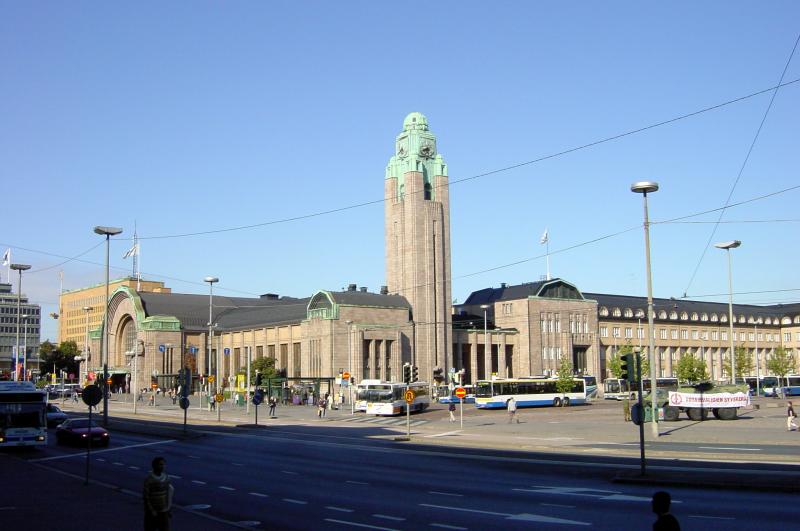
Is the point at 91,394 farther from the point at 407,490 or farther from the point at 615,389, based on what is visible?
the point at 615,389

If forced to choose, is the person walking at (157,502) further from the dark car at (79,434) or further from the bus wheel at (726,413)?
the bus wheel at (726,413)

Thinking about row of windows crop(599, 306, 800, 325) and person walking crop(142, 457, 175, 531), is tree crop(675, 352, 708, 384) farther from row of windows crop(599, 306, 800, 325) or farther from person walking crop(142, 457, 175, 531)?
person walking crop(142, 457, 175, 531)

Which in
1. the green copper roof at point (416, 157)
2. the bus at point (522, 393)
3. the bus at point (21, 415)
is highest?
the green copper roof at point (416, 157)

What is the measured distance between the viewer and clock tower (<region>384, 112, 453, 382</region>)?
108938mm

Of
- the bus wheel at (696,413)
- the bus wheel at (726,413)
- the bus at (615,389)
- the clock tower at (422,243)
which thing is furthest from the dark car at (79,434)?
the bus at (615,389)

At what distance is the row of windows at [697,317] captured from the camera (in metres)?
135

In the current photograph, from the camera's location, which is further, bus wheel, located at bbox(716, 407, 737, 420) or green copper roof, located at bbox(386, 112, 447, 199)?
green copper roof, located at bbox(386, 112, 447, 199)

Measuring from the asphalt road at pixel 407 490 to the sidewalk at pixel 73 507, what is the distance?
3.19 ft

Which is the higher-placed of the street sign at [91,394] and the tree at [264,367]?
the street sign at [91,394]

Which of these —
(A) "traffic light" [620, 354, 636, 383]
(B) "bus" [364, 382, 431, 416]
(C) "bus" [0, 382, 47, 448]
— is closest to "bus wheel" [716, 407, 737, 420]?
(B) "bus" [364, 382, 431, 416]

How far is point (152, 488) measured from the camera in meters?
13.2

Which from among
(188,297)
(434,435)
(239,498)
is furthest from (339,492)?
(188,297)

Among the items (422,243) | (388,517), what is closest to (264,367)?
(422,243)

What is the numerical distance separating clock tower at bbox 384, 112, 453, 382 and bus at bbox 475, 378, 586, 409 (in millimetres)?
28701
